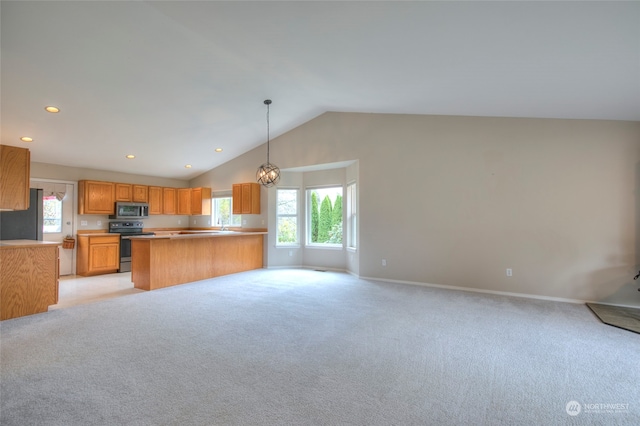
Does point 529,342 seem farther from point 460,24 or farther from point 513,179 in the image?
point 460,24

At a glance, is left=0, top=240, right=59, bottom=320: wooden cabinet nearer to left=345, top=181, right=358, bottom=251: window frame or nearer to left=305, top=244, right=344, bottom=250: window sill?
left=305, top=244, right=344, bottom=250: window sill

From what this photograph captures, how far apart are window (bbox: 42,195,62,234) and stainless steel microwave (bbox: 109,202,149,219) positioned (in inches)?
36.0

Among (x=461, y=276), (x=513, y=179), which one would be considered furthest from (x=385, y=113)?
(x=461, y=276)

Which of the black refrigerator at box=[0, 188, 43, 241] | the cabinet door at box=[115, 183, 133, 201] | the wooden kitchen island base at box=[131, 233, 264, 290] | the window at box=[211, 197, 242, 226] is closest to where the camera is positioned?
the wooden kitchen island base at box=[131, 233, 264, 290]

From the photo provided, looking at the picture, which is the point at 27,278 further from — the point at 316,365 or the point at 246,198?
the point at 246,198

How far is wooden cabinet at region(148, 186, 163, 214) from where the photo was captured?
7211 millimetres

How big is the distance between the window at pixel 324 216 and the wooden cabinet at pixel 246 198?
126 cm

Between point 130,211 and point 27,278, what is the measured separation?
11.4ft

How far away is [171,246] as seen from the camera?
5000mm

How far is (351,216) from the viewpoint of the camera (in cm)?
612

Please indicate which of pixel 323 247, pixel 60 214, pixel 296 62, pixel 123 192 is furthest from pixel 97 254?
pixel 296 62

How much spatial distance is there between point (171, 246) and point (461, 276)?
5.09 m

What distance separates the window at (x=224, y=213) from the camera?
7425 mm

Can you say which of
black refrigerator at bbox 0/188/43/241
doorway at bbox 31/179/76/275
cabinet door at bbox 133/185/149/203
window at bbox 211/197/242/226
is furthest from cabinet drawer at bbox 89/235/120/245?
window at bbox 211/197/242/226
